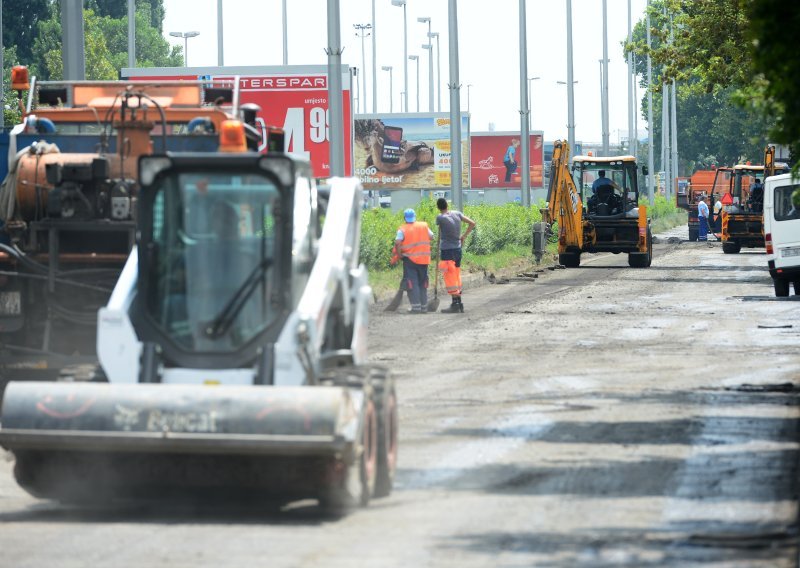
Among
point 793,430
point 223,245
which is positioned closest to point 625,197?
point 793,430

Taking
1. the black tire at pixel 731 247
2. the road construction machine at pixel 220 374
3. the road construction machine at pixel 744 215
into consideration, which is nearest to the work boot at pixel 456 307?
the road construction machine at pixel 220 374

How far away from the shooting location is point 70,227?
14.3 metres

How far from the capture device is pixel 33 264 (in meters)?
14.3

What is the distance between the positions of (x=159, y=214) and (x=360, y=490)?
6.83ft

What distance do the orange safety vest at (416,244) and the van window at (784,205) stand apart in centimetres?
692

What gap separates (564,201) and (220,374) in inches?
1206

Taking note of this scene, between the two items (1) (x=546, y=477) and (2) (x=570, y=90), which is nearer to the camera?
(1) (x=546, y=477)

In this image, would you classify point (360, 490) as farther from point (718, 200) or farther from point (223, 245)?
point (718, 200)

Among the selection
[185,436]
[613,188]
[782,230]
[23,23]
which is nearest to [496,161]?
[23,23]

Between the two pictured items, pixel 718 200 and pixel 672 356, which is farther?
A: pixel 718 200

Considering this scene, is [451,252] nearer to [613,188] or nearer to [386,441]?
[613,188]

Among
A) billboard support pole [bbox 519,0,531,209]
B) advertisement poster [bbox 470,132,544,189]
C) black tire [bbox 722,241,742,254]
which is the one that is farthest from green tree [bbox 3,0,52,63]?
black tire [bbox 722,241,742,254]

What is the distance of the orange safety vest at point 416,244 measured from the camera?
26.3 m

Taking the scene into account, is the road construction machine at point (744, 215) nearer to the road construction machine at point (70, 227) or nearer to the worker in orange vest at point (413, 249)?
the worker in orange vest at point (413, 249)
